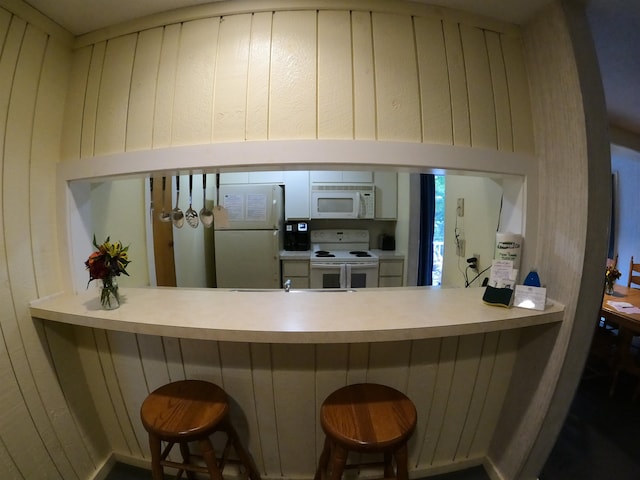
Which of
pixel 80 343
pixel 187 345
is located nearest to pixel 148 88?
pixel 187 345

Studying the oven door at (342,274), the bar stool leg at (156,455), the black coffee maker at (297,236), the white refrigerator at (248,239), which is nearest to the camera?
the bar stool leg at (156,455)

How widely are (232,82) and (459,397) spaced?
179 centimetres

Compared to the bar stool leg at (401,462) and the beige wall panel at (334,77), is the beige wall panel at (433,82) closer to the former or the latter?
the beige wall panel at (334,77)

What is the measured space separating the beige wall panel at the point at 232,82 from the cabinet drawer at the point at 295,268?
191 centimetres

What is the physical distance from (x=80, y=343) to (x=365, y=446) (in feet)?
4.67

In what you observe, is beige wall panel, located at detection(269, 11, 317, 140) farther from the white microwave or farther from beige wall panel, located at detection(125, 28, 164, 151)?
the white microwave

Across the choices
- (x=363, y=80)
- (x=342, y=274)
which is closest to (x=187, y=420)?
(x=363, y=80)

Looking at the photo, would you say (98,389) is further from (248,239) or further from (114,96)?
(248,239)

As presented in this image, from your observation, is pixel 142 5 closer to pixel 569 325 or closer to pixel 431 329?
pixel 431 329

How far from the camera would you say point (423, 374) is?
1102 mm

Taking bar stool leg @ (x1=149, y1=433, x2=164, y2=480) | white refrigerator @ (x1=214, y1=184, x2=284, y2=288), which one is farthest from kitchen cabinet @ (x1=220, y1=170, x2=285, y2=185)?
bar stool leg @ (x1=149, y1=433, x2=164, y2=480)

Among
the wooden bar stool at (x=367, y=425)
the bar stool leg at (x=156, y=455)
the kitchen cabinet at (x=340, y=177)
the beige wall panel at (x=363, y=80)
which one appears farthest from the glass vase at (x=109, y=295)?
the kitchen cabinet at (x=340, y=177)

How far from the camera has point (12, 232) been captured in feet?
3.10

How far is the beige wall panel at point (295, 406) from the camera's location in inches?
41.8
